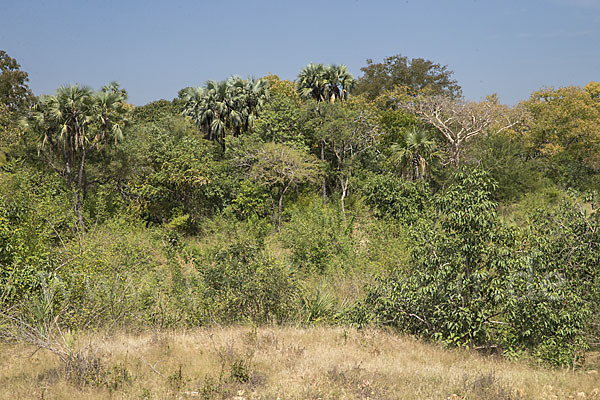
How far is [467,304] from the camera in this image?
10133 mm

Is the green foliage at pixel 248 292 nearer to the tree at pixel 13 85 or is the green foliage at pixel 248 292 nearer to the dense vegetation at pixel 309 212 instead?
the dense vegetation at pixel 309 212

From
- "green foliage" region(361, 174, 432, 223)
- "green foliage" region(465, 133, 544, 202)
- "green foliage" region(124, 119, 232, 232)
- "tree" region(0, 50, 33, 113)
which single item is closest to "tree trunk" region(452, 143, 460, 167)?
"green foliage" region(465, 133, 544, 202)

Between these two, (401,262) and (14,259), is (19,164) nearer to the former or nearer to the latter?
(14,259)

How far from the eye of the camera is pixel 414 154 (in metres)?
Result: 27.7

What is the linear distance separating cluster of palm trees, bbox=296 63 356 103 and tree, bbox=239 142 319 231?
698 centimetres

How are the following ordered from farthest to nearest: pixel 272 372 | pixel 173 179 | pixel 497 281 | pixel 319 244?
1. pixel 173 179
2. pixel 319 244
3. pixel 497 281
4. pixel 272 372

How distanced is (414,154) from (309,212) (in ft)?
28.3

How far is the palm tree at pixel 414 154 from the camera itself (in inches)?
1070

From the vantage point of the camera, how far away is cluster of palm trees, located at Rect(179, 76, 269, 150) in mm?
33344

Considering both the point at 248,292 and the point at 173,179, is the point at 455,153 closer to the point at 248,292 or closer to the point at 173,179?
the point at 173,179

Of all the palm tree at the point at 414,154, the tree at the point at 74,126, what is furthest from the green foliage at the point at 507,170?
the tree at the point at 74,126

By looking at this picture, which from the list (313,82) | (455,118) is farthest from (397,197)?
(313,82)

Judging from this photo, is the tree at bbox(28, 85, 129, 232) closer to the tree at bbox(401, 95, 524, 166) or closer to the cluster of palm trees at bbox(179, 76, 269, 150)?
the cluster of palm trees at bbox(179, 76, 269, 150)

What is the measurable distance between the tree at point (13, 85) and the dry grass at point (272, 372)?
36914 mm
